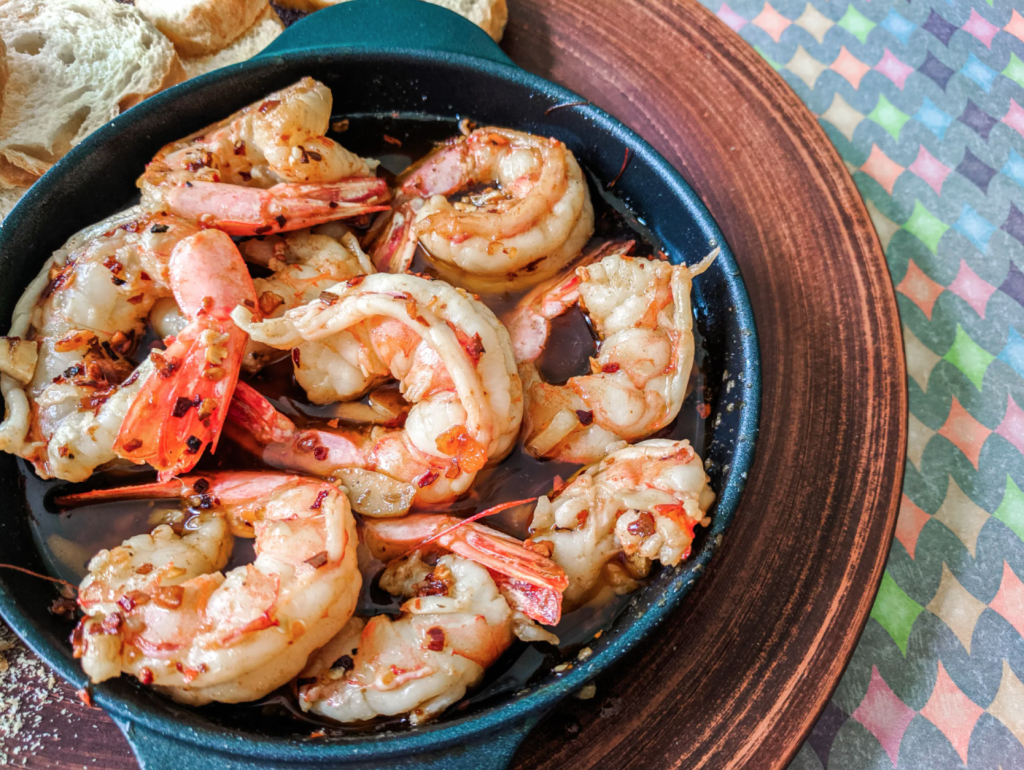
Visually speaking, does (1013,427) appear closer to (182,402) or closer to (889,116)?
(889,116)

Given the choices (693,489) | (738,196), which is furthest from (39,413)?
(738,196)

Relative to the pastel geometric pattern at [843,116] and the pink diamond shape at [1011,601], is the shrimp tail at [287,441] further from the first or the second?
the pastel geometric pattern at [843,116]

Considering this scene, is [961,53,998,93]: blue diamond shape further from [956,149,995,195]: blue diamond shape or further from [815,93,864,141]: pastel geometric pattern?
[815,93,864,141]: pastel geometric pattern

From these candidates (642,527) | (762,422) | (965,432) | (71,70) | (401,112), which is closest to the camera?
(642,527)

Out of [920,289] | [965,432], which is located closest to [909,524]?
[965,432]

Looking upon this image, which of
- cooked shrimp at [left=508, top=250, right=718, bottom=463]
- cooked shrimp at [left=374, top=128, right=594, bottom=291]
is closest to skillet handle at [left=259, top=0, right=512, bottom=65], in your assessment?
cooked shrimp at [left=374, top=128, right=594, bottom=291]

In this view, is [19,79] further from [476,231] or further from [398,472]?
[398,472]
